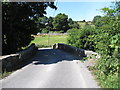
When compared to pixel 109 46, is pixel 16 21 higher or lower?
higher

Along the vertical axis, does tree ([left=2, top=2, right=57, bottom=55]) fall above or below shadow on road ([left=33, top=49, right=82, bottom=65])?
above

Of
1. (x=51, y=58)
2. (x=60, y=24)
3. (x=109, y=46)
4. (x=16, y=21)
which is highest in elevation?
(x=60, y=24)

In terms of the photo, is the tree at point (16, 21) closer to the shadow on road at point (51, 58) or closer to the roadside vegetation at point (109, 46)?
the shadow on road at point (51, 58)

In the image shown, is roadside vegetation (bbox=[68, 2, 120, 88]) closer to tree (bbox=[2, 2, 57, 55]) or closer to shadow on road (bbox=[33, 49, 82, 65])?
shadow on road (bbox=[33, 49, 82, 65])

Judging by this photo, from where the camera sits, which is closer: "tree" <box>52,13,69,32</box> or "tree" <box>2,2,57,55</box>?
"tree" <box>2,2,57,55</box>

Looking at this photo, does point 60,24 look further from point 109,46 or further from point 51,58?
point 109,46

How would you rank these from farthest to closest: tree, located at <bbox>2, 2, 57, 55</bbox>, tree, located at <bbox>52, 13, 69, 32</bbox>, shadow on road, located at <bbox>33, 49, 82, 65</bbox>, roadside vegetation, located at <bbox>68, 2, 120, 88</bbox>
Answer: tree, located at <bbox>52, 13, 69, 32</bbox>, tree, located at <bbox>2, 2, 57, 55</bbox>, shadow on road, located at <bbox>33, 49, 82, 65</bbox>, roadside vegetation, located at <bbox>68, 2, 120, 88</bbox>

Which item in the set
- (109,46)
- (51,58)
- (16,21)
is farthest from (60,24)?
(109,46)

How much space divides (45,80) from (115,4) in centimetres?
427

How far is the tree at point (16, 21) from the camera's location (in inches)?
581

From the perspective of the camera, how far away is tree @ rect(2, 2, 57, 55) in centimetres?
1476

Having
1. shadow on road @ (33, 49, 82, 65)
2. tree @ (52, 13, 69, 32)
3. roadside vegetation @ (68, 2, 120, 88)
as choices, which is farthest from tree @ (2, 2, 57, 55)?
tree @ (52, 13, 69, 32)

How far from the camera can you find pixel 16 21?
1647 cm

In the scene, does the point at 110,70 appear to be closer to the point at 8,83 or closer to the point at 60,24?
the point at 8,83
